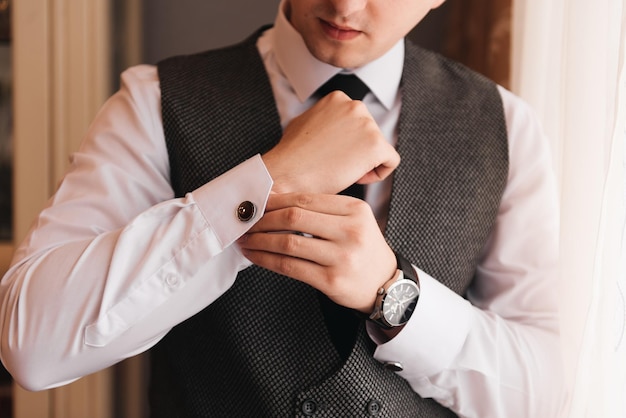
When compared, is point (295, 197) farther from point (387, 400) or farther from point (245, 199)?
point (387, 400)

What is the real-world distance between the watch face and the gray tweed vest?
0.07 metres

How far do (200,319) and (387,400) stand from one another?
1.04 ft

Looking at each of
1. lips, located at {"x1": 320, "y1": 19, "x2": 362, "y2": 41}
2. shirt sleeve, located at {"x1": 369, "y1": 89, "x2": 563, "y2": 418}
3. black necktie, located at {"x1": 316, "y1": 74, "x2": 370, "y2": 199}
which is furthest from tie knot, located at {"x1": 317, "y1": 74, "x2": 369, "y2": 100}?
shirt sleeve, located at {"x1": 369, "y1": 89, "x2": 563, "y2": 418}

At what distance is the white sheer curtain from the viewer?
97cm

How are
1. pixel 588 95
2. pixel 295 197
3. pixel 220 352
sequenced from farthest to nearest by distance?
pixel 220 352, pixel 588 95, pixel 295 197

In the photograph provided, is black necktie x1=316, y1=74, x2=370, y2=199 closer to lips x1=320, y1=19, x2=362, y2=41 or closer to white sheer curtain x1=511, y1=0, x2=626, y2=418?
lips x1=320, y1=19, x2=362, y2=41

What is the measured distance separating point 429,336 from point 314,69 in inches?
18.9

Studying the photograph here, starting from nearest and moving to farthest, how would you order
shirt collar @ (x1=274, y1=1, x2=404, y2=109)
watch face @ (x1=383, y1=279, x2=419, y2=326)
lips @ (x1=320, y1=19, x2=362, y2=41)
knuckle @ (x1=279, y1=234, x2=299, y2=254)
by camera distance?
1. knuckle @ (x1=279, y1=234, x2=299, y2=254)
2. watch face @ (x1=383, y1=279, x2=419, y2=326)
3. lips @ (x1=320, y1=19, x2=362, y2=41)
4. shirt collar @ (x1=274, y1=1, x2=404, y2=109)

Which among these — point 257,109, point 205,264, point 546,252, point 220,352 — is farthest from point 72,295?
point 546,252

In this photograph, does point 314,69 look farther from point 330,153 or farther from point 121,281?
point 121,281

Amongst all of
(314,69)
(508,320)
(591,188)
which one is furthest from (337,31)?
(508,320)

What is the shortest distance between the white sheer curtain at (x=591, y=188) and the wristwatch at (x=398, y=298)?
0.72 ft

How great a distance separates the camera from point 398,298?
1.06 meters

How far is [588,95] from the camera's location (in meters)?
1.09
